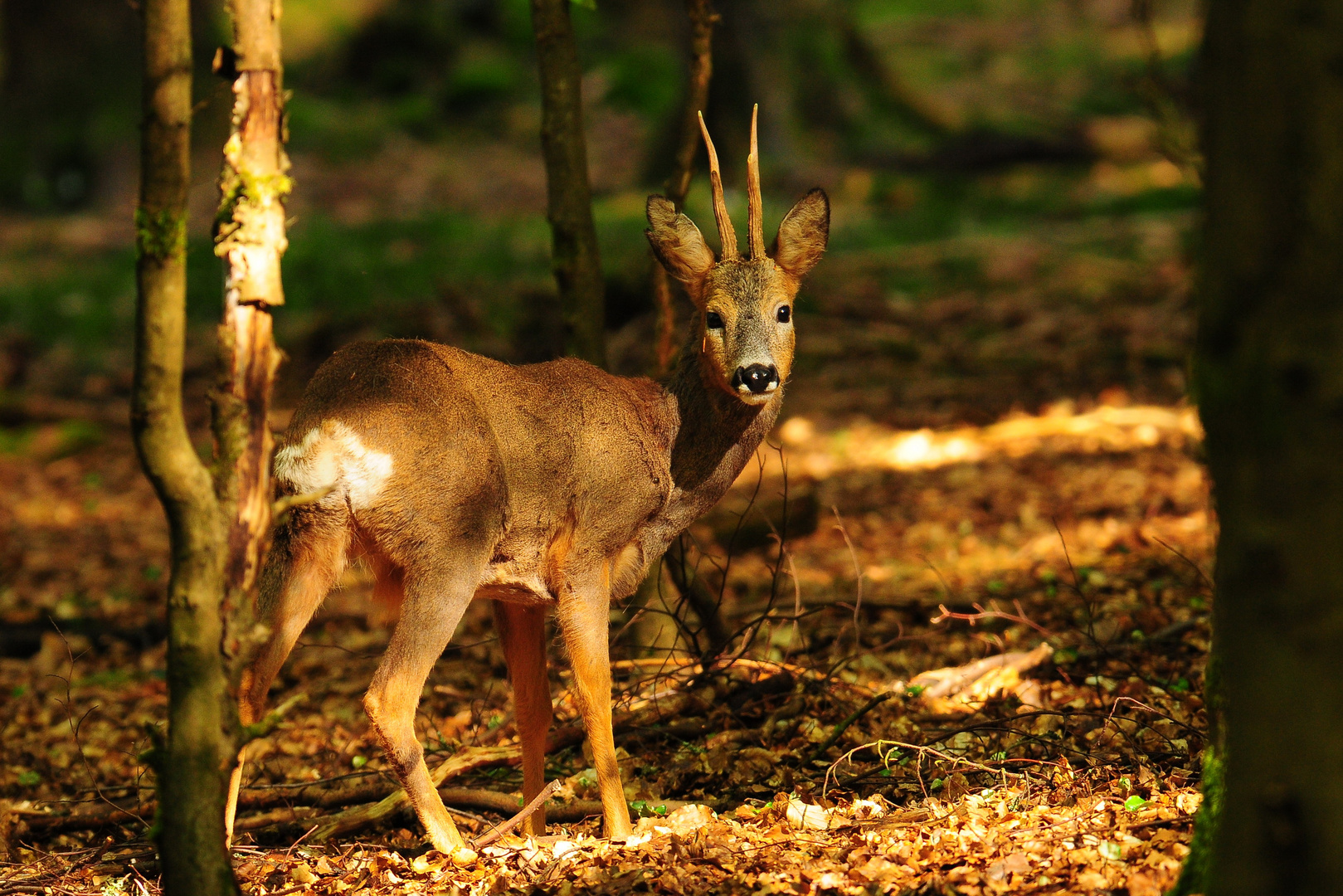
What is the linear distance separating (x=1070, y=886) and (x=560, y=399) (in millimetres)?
2328

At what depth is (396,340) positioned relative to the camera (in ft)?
15.2

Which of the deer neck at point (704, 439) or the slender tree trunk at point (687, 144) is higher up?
the slender tree trunk at point (687, 144)

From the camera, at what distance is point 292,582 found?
4.27m

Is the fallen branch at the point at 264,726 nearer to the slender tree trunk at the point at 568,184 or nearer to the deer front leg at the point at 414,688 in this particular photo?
the deer front leg at the point at 414,688

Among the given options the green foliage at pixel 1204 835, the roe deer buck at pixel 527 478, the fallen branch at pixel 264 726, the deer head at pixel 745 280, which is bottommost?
the green foliage at pixel 1204 835

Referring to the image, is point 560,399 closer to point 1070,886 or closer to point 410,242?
point 1070,886

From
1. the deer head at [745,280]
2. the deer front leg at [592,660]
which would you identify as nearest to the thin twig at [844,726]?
the deer front leg at [592,660]

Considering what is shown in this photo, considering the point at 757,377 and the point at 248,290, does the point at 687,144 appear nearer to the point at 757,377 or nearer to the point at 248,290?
the point at 757,377

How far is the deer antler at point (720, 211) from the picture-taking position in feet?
15.3

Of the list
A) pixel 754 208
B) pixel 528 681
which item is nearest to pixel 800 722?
pixel 528 681

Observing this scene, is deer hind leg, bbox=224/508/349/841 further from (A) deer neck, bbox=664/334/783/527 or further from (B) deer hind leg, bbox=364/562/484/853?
(A) deer neck, bbox=664/334/783/527

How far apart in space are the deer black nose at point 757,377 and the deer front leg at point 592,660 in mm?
882

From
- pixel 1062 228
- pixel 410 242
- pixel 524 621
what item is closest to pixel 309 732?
pixel 524 621

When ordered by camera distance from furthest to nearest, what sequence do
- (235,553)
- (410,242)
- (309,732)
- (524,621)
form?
1. (410,242)
2. (309,732)
3. (524,621)
4. (235,553)
